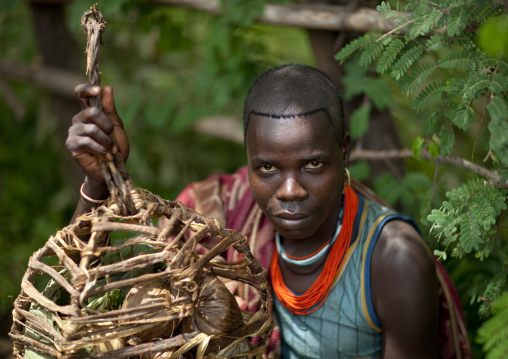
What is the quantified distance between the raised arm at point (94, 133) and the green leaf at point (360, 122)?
149cm

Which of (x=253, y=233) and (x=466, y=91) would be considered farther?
(x=253, y=233)

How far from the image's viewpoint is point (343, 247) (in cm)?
210

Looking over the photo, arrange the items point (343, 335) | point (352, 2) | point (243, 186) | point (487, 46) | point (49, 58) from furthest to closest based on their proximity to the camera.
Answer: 1. point (49, 58)
2. point (352, 2)
3. point (243, 186)
4. point (343, 335)
5. point (487, 46)

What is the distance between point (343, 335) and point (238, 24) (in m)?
1.92

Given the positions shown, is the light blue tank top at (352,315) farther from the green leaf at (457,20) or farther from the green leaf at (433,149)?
the green leaf at (457,20)

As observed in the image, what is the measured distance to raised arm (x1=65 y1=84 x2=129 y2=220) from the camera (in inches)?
63.1

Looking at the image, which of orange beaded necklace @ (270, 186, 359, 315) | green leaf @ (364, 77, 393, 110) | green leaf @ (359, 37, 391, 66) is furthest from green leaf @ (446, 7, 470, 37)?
green leaf @ (364, 77, 393, 110)

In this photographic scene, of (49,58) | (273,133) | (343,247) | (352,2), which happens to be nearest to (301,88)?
(273,133)

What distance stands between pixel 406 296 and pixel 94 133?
1.15 metres

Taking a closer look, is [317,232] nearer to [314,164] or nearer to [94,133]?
[314,164]

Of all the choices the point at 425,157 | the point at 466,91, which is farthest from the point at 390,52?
the point at 425,157

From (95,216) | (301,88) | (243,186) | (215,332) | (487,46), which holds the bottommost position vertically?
(215,332)

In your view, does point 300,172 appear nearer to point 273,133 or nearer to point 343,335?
point 273,133

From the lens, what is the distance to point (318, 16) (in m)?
2.95
